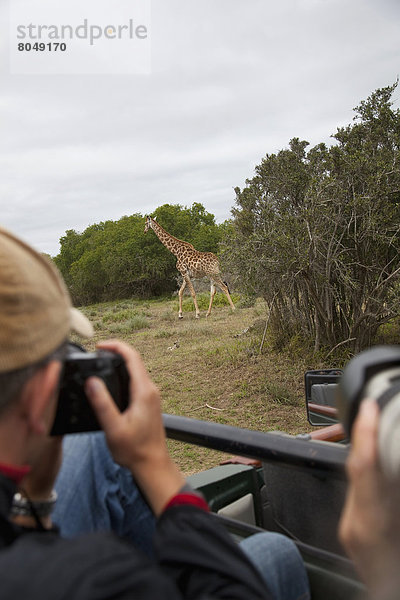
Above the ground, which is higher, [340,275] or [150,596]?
[340,275]

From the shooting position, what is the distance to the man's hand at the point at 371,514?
1.60 ft

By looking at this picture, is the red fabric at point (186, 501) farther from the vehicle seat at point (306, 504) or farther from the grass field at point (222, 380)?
the grass field at point (222, 380)

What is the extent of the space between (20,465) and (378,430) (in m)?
0.49

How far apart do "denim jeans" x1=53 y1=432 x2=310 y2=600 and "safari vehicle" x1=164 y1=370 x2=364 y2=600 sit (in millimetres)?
125

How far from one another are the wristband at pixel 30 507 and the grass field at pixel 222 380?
2.76 metres

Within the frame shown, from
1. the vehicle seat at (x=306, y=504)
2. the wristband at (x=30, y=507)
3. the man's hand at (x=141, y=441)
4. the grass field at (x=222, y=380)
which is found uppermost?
the man's hand at (x=141, y=441)

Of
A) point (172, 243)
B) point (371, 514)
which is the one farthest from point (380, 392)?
point (172, 243)

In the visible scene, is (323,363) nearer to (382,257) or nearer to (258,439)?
(382,257)

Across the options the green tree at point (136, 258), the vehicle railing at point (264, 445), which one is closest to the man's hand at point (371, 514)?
the vehicle railing at point (264, 445)

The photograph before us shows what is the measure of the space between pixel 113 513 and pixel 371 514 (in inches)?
29.4

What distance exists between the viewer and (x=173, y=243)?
1356 cm

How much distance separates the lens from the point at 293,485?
142cm

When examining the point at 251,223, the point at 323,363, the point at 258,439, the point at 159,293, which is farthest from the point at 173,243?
the point at 258,439

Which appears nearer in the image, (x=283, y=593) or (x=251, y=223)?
(x=283, y=593)
